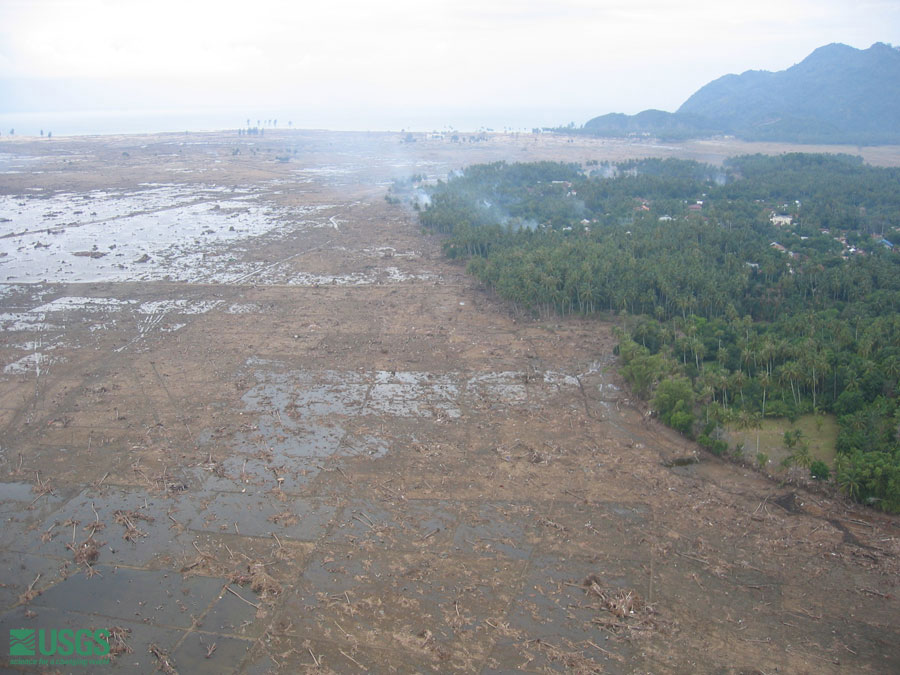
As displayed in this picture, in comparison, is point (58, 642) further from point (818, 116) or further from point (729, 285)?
point (818, 116)

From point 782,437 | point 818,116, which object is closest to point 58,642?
point 782,437

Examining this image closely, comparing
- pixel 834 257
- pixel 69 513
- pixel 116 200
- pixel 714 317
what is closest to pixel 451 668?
pixel 69 513

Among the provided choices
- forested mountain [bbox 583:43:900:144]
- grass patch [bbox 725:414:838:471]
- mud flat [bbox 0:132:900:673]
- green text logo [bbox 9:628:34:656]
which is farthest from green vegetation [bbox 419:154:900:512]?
forested mountain [bbox 583:43:900:144]

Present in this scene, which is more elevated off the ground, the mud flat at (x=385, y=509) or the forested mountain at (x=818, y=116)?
the forested mountain at (x=818, y=116)

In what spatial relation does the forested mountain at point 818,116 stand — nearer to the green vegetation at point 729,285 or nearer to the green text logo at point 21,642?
the green vegetation at point 729,285

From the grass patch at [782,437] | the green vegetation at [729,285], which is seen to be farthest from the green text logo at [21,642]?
the grass patch at [782,437]

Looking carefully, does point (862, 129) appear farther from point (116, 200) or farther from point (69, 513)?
point (69, 513)
